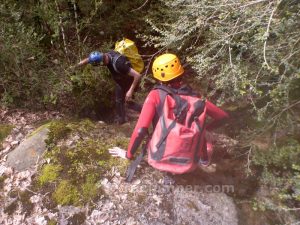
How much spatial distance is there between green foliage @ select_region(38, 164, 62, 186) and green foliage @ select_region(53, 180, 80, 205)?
0.60 ft

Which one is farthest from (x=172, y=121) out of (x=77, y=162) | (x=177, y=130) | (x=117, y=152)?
(x=77, y=162)

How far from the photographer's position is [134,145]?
3.86 m

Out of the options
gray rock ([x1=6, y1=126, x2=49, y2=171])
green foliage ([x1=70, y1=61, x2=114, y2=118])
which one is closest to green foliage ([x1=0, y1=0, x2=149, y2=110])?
green foliage ([x1=70, y1=61, x2=114, y2=118])

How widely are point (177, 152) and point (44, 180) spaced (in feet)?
6.82

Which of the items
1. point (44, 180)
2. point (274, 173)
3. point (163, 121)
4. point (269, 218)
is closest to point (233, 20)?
point (163, 121)

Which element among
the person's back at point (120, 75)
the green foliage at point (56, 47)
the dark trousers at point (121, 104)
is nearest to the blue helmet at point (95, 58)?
the person's back at point (120, 75)

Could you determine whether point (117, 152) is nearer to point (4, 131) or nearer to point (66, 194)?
point (66, 194)

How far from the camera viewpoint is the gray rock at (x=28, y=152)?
4.55 m

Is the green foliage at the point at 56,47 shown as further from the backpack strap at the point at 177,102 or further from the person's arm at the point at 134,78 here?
the backpack strap at the point at 177,102

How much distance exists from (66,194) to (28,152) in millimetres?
1074

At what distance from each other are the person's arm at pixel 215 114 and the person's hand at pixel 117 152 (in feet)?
4.15

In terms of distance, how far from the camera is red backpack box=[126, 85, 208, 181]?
137 inches

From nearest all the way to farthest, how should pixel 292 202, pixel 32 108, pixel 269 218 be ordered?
1. pixel 269 218
2. pixel 292 202
3. pixel 32 108

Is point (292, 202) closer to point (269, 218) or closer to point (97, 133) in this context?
point (269, 218)
